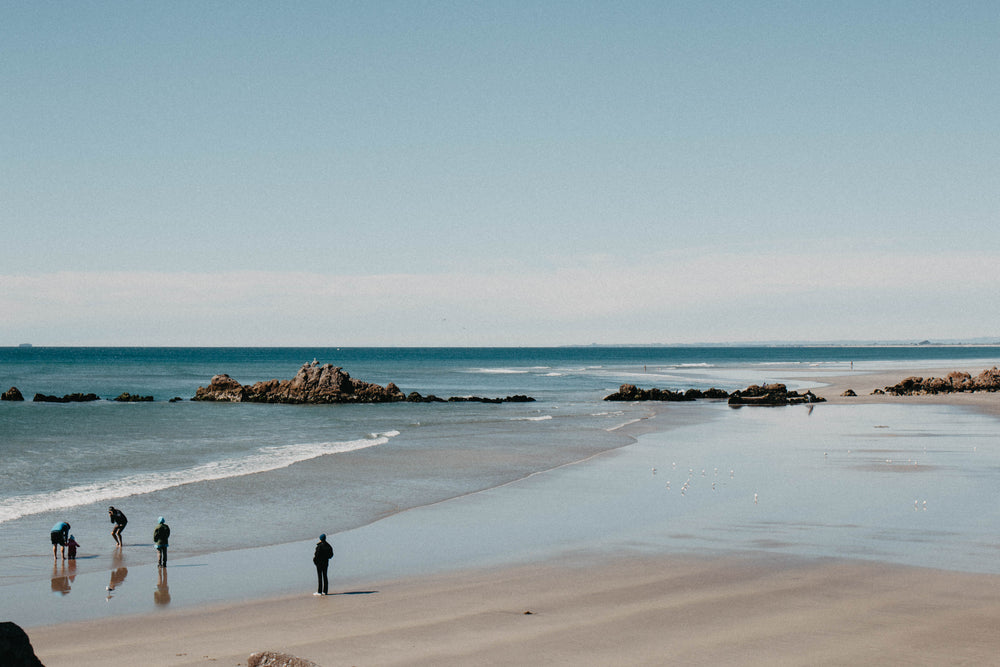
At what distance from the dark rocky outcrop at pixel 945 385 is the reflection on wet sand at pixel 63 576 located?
67376mm

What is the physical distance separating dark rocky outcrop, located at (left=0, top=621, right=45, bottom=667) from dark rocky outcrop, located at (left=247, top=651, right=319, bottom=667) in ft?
8.74

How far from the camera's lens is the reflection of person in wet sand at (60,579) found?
16.4 meters

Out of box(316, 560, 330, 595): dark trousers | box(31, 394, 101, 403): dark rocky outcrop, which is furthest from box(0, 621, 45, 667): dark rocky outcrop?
box(31, 394, 101, 403): dark rocky outcrop

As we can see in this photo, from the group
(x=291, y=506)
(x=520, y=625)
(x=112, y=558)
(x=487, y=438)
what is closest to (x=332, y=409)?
(x=487, y=438)

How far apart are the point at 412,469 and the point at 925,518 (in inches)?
701

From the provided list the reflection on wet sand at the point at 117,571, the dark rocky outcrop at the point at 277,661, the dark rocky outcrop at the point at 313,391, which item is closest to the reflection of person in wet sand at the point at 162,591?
the reflection on wet sand at the point at 117,571

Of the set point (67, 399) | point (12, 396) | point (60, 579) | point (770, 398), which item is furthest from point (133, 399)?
point (60, 579)

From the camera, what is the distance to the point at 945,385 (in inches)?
2840

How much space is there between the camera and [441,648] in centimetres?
1279

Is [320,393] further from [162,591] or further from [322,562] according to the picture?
[322,562]

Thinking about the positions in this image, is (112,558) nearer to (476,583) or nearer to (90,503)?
(90,503)

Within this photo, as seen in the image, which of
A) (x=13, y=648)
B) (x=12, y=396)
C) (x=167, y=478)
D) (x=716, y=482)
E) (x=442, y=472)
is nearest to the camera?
(x=13, y=648)

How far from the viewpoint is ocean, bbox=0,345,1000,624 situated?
20.5 meters

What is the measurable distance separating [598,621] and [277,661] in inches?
227
